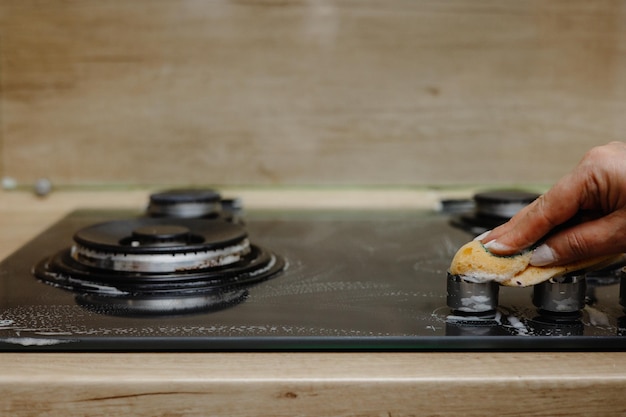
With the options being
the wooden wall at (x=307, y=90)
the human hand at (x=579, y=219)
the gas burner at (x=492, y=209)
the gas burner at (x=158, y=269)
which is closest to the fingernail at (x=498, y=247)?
the human hand at (x=579, y=219)

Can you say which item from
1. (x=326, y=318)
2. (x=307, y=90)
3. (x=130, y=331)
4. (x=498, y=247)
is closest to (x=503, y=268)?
(x=498, y=247)

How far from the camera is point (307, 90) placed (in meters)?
1.20

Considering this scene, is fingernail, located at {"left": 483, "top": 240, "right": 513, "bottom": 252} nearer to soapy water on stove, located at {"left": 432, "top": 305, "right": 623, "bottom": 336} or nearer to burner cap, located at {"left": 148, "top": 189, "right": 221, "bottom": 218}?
soapy water on stove, located at {"left": 432, "top": 305, "right": 623, "bottom": 336}

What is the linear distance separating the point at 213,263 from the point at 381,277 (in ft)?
0.57

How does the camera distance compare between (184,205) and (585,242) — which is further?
(184,205)

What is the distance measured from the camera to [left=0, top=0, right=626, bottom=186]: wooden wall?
117cm

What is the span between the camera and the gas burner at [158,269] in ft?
2.15

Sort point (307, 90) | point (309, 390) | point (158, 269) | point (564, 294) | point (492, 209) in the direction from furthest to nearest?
point (307, 90), point (492, 209), point (158, 269), point (564, 294), point (309, 390)

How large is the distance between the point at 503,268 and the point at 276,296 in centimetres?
21

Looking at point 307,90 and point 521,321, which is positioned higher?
point 307,90

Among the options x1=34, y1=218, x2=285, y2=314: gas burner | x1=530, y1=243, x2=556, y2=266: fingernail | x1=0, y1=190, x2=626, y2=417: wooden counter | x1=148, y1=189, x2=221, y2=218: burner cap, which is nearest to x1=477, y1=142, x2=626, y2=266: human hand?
x1=530, y1=243, x2=556, y2=266: fingernail

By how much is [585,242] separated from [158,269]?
39 centimetres

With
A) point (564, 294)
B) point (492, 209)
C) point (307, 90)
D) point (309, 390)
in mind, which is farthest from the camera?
point (307, 90)

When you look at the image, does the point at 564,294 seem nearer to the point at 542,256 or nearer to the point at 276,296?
the point at 542,256
